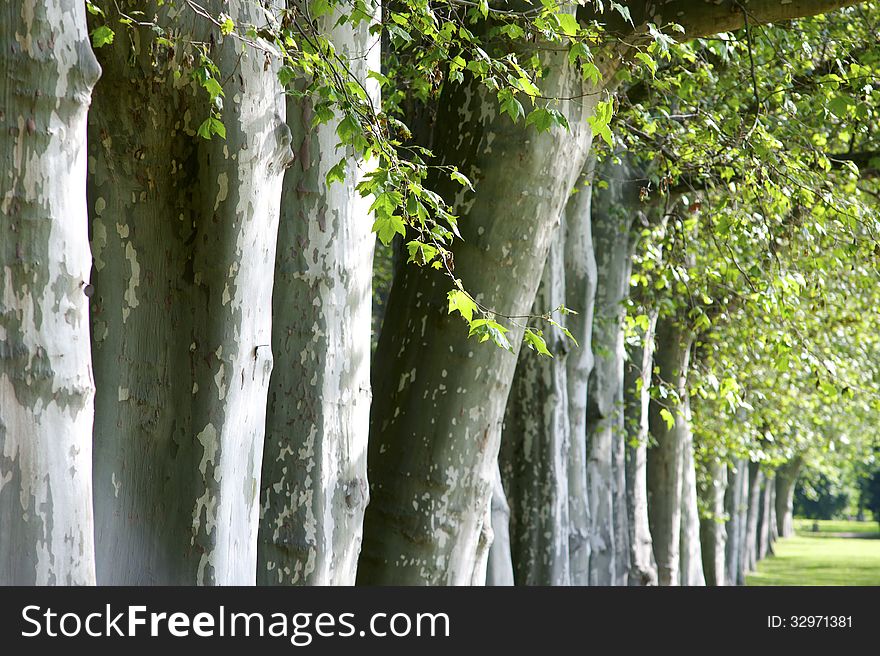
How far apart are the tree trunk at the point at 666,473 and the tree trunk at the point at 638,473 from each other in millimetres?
1892

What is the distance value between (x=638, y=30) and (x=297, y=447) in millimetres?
2872

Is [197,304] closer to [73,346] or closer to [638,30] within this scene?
[73,346]

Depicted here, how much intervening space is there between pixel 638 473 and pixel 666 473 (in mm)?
2361

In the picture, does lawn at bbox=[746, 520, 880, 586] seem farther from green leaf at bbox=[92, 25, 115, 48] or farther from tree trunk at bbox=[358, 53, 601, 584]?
green leaf at bbox=[92, 25, 115, 48]

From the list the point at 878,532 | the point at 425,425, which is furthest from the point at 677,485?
the point at 878,532

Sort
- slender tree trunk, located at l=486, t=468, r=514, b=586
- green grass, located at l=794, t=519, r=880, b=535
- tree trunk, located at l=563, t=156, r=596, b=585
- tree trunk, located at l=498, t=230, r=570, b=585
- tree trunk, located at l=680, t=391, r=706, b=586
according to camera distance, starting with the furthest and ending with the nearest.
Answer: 1. green grass, located at l=794, t=519, r=880, b=535
2. tree trunk, located at l=680, t=391, r=706, b=586
3. tree trunk, located at l=563, t=156, r=596, b=585
4. tree trunk, located at l=498, t=230, r=570, b=585
5. slender tree trunk, located at l=486, t=468, r=514, b=586

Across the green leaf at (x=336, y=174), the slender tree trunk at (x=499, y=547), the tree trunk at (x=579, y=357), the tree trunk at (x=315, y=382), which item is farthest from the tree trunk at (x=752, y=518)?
the green leaf at (x=336, y=174)

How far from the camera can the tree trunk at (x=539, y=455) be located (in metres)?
8.48

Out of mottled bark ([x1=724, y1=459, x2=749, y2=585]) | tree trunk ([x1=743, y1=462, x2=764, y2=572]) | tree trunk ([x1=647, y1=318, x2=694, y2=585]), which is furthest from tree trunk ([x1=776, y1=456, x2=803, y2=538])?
tree trunk ([x1=647, y1=318, x2=694, y2=585])

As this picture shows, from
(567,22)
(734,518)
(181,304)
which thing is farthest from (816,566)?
(181,304)

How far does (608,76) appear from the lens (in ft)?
18.1

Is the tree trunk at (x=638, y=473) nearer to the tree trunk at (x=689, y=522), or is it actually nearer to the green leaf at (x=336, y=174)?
the tree trunk at (x=689, y=522)

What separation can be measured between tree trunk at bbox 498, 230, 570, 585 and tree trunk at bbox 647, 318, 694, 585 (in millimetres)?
6046

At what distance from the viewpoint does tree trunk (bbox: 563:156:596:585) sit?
31.8ft
